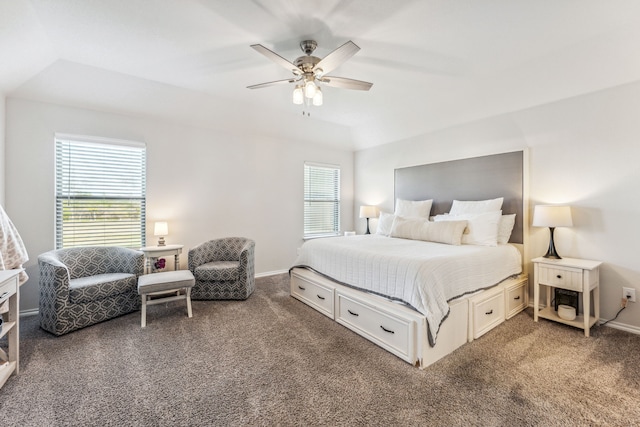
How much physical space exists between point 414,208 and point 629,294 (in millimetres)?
2447

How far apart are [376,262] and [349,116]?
299 cm

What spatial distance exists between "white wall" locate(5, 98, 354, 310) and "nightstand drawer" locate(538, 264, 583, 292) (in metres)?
3.57

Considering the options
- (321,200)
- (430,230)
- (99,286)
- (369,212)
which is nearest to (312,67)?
(430,230)

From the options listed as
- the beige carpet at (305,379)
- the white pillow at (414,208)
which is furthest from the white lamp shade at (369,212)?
the beige carpet at (305,379)

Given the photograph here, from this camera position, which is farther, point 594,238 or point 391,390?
point 594,238

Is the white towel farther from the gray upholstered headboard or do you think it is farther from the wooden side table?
the gray upholstered headboard

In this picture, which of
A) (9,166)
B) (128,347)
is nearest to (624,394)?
(128,347)

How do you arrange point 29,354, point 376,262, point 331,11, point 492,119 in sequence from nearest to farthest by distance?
1. point 331,11
2. point 29,354
3. point 376,262
4. point 492,119

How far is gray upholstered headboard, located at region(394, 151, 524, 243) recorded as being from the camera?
339 centimetres

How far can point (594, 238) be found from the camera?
2.86 metres

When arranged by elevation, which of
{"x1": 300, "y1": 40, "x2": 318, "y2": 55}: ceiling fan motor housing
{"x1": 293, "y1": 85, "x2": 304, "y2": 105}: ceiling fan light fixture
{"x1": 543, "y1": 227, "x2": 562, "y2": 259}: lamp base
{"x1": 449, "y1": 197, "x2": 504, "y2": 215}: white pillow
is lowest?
{"x1": 543, "y1": 227, "x2": 562, "y2": 259}: lamp base

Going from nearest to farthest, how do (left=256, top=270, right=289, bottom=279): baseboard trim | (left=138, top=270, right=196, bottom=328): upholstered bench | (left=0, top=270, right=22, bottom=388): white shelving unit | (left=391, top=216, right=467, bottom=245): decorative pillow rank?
(left=0, top=270, right=22, bottom=388): white shelving unit → (left=138, top=270, right=196, bottom=328): upholstered bench → (left=391, top=216, right=467, bottom=245): decorative pillow → (left=256, top=270, right=289, bottom=279): baseboard trim

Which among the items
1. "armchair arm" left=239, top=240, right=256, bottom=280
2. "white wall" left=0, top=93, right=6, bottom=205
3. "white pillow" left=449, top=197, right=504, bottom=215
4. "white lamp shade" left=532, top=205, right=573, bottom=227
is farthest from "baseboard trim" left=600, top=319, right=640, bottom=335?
"white wall" left=0, top=93, right=6, bottom=205

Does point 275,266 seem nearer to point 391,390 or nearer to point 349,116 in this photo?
point 349,116
